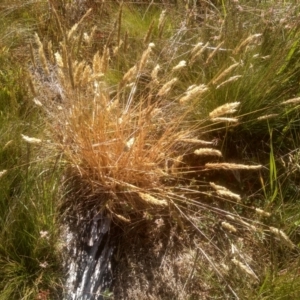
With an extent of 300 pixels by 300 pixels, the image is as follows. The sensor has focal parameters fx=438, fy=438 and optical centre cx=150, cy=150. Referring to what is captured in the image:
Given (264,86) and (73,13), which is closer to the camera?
(264,86)

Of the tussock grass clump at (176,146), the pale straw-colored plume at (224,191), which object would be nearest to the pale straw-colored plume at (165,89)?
the tussock grass clump at (176,146)

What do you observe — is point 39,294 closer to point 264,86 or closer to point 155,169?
point 155,169

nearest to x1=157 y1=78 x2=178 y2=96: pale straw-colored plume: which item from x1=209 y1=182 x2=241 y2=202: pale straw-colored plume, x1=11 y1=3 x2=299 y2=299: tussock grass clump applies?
x1=11 y1=3 x2=299 y2=299: tussock grass clump

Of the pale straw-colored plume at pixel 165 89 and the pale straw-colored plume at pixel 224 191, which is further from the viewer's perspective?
the pale straw-colored plume at pixel 165 89

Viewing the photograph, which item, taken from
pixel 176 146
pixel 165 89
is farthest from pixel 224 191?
pixel 176 146

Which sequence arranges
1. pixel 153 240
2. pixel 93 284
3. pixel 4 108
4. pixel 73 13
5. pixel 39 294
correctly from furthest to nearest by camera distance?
pixel 73 13, pixel 4 108, pixel 153 240, pixel 93 284, pixel 39 294

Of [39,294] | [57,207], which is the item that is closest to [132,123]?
[57,207]

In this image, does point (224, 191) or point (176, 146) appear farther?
point (176, 146)

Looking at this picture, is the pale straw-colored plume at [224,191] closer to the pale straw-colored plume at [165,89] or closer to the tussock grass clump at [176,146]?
the tussock grass clump at [176,146]

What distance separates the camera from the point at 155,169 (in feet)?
5.04

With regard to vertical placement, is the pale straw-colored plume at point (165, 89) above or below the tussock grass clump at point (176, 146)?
above

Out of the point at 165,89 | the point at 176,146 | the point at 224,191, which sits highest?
the point at 165,89

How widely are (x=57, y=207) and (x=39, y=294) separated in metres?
0.29

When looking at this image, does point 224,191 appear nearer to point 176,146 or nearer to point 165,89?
point 165,89
